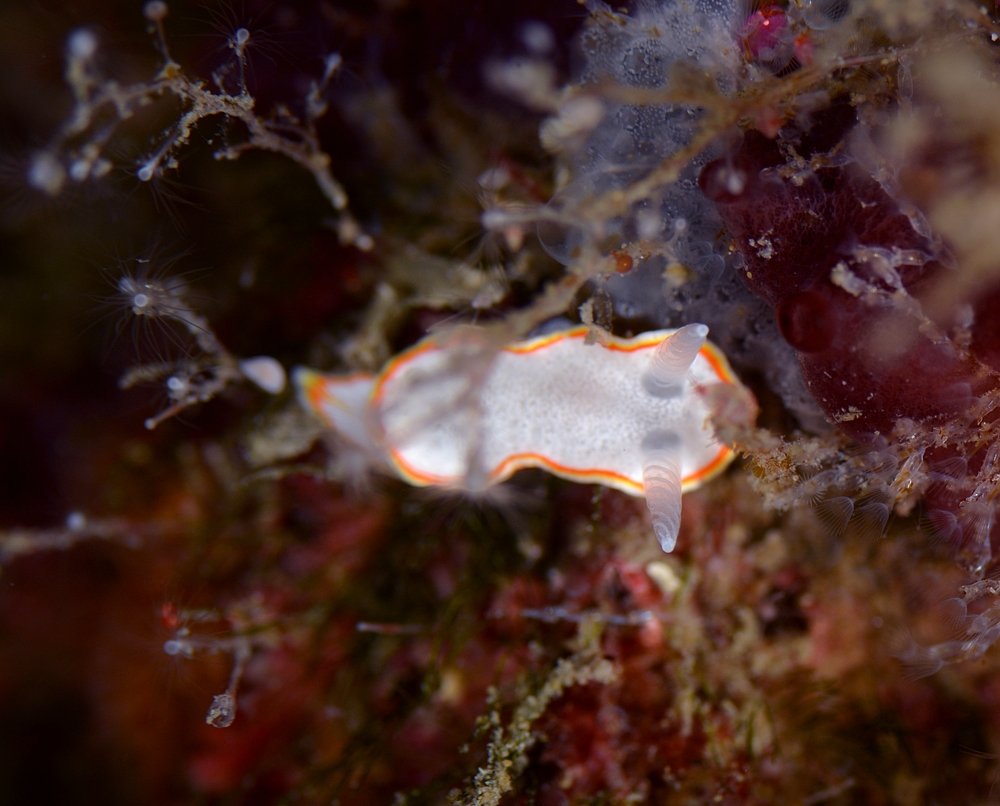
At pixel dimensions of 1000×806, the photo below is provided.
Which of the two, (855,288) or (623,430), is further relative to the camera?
(623,430)

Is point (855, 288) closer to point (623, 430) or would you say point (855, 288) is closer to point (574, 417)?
point (623, 430)

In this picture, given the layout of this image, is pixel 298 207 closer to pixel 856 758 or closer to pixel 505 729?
pixel 505 729

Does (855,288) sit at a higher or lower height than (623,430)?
higher

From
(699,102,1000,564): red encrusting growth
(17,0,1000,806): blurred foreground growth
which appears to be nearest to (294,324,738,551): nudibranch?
(17,0,1000,806): blurred foreground growth

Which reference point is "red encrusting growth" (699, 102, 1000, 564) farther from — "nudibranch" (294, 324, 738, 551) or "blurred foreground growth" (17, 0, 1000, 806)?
"nudibranch" (294, 324, 738, 551)

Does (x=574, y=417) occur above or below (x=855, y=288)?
below

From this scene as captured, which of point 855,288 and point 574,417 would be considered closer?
point 855,288

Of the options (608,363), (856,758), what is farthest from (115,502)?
(856,758)

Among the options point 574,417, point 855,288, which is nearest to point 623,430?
point 574,417

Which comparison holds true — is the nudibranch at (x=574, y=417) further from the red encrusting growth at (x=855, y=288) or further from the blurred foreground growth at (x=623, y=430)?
the red encrusting growth at (x=855, y=288)
